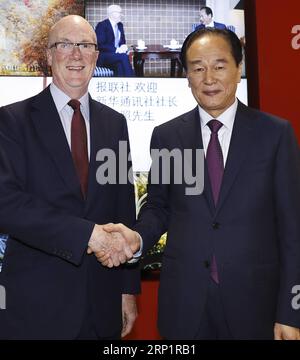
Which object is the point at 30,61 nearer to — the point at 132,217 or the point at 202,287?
the point at 132,217

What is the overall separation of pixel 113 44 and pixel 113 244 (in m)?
1.55

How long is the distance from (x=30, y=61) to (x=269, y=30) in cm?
148

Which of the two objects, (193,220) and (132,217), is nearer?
(193,220)

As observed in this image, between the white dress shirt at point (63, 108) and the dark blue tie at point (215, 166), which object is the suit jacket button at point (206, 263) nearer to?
the dark blue tie at point (215, 166)

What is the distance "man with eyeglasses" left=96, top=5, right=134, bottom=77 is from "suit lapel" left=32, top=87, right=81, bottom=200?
116 cm

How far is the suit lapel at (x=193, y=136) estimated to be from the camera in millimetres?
1856

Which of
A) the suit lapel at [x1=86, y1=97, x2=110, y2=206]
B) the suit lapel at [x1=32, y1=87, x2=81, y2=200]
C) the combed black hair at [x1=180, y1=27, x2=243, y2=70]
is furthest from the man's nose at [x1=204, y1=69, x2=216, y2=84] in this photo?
the suit lapel at [x1=32, y1=87, x2=81, y2=200]

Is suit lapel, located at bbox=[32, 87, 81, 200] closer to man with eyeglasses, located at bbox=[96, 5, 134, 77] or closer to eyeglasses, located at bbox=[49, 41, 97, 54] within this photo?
eyeglasses, located at bbox=[49, 41, 97, 54]

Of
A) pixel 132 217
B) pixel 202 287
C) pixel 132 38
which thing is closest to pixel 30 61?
pixel 132 38

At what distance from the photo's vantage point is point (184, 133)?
1989mm

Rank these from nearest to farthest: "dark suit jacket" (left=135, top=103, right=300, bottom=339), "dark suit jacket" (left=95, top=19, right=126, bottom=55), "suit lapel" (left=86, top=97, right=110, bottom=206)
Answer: "dark suit jacket" (left=135, top=103, right=300, bottom=339)
"suit lapel" (left=86, top=97, right=110, bottom=206)
"dark suit jacket" (left=95, top=19, right=126, bottom=55)

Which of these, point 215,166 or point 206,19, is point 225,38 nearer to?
point 215,166

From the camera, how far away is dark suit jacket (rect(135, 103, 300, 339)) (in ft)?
5.97

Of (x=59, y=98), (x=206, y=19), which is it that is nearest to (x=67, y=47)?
(x=59, y=98)
